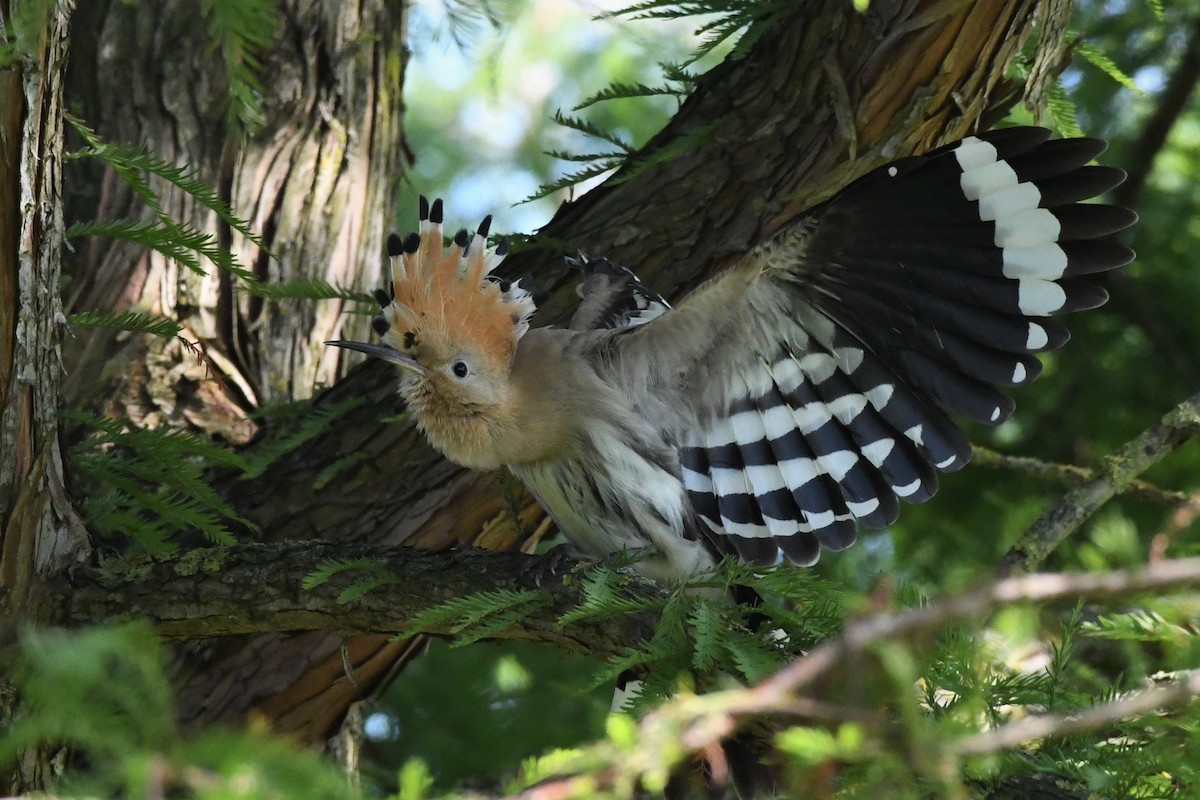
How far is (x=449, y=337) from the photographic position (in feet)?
10.2

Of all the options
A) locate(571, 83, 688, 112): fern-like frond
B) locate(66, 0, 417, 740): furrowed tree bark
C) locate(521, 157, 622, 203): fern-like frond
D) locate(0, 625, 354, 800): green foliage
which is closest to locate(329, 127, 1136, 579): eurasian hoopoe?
locate(521, 157, 622, 203): fern-like frond

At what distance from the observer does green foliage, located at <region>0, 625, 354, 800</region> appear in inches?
46.9

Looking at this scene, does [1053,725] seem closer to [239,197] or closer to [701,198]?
[701,198]

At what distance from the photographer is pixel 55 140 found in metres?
2.22

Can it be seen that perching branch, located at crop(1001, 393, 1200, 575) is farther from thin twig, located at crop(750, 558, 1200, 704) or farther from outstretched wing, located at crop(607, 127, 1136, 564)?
thin twig, located at crop(750, 558, 1200, 704)

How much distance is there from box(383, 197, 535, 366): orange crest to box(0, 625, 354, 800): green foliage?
1.77 metres

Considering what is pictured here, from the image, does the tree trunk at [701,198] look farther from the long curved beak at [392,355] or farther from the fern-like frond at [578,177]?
the long curved beak at [392,355]

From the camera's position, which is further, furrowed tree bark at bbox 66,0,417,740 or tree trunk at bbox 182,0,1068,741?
furrowed tree bark at bbox 66,0,417,740

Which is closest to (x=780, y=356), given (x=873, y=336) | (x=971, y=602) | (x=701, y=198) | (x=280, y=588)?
(x=873, y=336)

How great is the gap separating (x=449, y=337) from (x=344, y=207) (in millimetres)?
1084

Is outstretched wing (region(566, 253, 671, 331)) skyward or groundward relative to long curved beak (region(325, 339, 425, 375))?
skyward

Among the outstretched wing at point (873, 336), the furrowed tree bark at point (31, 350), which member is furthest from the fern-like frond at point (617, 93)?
the furrowed tree bark at point (31, 350)

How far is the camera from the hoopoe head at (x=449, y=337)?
3.08m

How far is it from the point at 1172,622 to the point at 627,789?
1.15 m
